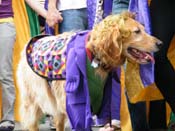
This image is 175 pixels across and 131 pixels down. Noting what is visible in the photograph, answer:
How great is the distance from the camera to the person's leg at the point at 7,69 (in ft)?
16.9

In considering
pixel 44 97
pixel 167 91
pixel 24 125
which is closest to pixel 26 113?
pixel 24 125

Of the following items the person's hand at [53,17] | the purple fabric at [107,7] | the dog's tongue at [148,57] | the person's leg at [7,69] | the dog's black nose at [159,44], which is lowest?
the person's leg at [7,69]

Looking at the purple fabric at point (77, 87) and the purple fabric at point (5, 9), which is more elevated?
the purple fabric at point (5, 9)

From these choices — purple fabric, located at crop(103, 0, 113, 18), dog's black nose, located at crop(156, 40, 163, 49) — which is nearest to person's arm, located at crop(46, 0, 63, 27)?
purple fabric, located at crop(103, 0, 113, 18)

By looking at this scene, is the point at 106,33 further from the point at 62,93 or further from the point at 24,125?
the point at 24,125

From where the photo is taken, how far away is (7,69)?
5242mm

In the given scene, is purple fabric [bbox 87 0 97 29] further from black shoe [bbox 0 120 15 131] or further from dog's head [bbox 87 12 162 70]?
black shoe [bbox 0 120 15 131]

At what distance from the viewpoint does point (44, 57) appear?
4000 mm

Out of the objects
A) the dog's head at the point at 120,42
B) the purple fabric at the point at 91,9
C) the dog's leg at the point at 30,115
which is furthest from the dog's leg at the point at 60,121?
the dog's head at the point at 120,42

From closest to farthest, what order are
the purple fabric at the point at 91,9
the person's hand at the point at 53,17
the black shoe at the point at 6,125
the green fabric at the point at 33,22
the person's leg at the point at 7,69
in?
the person's hand at the point at 53,17 → the purple fabric at the point at 91,9 → the black shoe at the point at 6,125 → the person's leg at the point at 7,69 → the green fabric at the point at 33,22

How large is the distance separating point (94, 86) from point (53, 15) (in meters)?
1.18

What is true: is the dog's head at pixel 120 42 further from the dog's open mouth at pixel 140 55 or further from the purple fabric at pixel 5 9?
the purple fabric at pixel 5 9

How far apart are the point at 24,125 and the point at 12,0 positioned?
151cm

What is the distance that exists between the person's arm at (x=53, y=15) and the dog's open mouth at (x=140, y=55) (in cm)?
116
